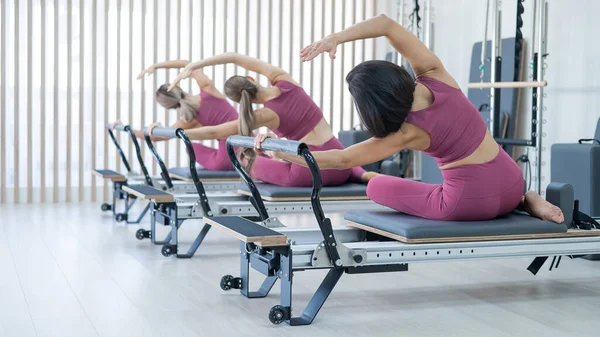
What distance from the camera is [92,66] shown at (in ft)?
23.1

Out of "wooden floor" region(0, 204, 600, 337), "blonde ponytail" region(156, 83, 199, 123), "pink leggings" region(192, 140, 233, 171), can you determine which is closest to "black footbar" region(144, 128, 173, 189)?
"wooden floor" region(0, 204, 600, 337)

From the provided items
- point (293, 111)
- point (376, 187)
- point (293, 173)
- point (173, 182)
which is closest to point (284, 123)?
point (293, 111)

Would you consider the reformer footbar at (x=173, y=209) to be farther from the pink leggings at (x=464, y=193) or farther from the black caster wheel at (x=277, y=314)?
the black caster wheel at (x=277, y=314)

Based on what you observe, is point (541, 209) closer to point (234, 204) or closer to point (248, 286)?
point (248, 286)

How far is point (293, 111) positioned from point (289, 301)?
176 cm

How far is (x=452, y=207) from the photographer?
9.96 ft

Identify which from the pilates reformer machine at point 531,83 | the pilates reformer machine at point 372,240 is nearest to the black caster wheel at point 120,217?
the pilates reformer machine at point 372,240

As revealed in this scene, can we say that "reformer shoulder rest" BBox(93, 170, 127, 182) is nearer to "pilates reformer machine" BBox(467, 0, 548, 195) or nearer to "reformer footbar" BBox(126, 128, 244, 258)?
"reformer footbar" BBox(126, 128, 244, 258)

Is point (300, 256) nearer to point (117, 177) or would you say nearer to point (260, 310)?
point (260, 310)

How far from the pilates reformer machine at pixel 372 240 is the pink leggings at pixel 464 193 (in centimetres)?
4

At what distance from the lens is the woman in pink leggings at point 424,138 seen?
280 cm

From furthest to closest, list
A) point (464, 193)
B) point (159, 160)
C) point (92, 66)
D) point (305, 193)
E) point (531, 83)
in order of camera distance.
A: point (92, 66), point (531, 83), point (159, 160), point (305, 193), point (464, 193)

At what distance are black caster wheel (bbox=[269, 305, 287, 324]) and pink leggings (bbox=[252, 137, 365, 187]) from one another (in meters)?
1.69

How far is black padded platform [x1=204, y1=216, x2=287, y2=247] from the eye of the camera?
269cm
